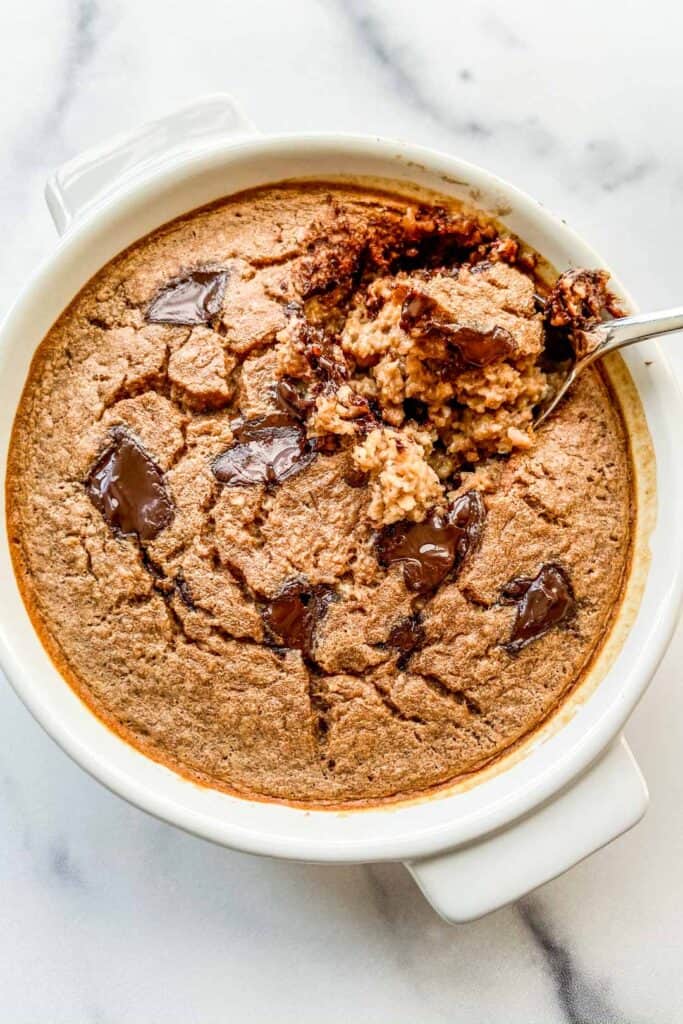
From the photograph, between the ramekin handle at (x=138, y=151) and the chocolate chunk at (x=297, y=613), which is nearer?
the chocolate chunk at (x=297, y=613)

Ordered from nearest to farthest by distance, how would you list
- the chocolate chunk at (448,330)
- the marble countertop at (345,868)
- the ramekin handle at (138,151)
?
the chocolate chunk at (448,330) < the ramekin handle at (138,151) < the marble countertop at (345,868)

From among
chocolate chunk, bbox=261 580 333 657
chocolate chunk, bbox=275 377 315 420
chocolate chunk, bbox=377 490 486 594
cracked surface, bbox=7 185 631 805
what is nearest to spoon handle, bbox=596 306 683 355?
cracked surface, bbox=7 185 631 805

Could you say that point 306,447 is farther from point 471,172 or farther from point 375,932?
point 375,932

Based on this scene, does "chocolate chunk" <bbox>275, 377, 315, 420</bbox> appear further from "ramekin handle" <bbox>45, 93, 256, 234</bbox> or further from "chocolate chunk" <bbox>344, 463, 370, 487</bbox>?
"ramekin handle" <bbox>45, 93, 256, 234</bbox>

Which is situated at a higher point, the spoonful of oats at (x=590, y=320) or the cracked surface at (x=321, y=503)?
the spoonful of oats at (x=590, y=320)

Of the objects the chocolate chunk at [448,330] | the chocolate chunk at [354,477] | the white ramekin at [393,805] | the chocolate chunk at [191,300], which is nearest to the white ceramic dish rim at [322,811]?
the white ramekin at [393,805]

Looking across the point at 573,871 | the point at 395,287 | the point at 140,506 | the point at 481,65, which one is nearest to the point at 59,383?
the point at 140,506

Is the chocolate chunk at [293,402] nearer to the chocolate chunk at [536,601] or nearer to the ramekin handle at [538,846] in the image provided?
the chocolate chunk at [536,601]
